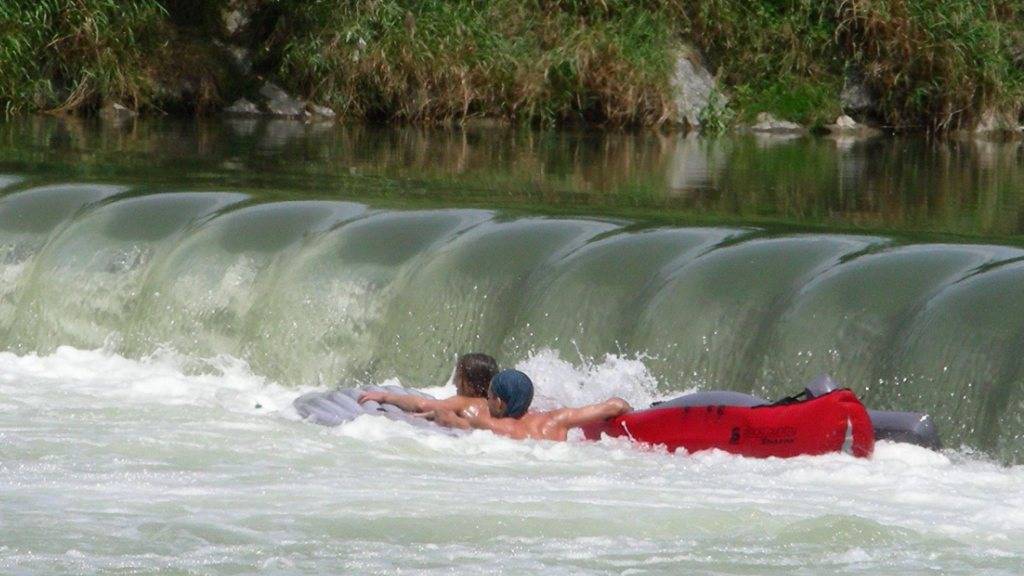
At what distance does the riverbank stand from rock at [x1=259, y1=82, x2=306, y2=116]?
0.7 inches

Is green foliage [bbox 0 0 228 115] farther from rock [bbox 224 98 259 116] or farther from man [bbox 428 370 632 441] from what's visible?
man [bbox 428 370 632 441]

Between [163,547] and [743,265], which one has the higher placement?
[743,265]

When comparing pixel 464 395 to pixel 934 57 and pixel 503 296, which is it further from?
pixel 934 57

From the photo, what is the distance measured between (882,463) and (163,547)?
2162mm

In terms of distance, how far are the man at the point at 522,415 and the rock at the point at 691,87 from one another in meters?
10.5

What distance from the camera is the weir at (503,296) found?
19.3ft

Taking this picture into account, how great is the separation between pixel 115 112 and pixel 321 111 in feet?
5.89

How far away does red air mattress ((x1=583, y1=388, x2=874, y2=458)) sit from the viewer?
5.32m

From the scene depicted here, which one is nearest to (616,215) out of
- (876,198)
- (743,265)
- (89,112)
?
(743,265)

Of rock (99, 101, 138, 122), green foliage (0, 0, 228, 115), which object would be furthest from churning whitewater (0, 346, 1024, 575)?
rock (99, 101, 138, 122)

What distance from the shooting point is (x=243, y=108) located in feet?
52.5

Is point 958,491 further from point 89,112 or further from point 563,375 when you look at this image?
point 89,112

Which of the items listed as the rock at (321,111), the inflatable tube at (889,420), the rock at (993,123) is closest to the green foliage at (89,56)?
the rock at (321,111)

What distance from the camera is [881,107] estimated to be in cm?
1675
